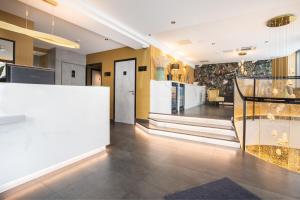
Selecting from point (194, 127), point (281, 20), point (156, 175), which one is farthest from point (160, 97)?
point (281, 20)

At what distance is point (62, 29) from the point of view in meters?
4.41

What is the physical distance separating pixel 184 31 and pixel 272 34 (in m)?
2.91

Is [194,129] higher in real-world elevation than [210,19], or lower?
lower

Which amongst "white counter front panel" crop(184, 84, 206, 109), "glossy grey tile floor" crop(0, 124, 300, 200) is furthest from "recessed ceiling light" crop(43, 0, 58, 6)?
"white counter front panel" crop(184, 84, 206, 109)

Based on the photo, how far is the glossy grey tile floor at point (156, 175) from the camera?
1.79m

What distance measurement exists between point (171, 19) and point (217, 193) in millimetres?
3629

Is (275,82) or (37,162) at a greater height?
(275,82)

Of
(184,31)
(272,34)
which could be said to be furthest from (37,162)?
(272,34)

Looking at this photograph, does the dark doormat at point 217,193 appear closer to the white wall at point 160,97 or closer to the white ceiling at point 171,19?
the white ceiling at point 171,19

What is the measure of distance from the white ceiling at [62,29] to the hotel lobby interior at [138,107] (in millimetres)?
33

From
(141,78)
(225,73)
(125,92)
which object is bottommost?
(125,92)

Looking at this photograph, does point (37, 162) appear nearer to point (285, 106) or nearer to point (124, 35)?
point (124, 35)

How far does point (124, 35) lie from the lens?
429cm

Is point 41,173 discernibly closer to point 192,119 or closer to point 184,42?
point 192,119
